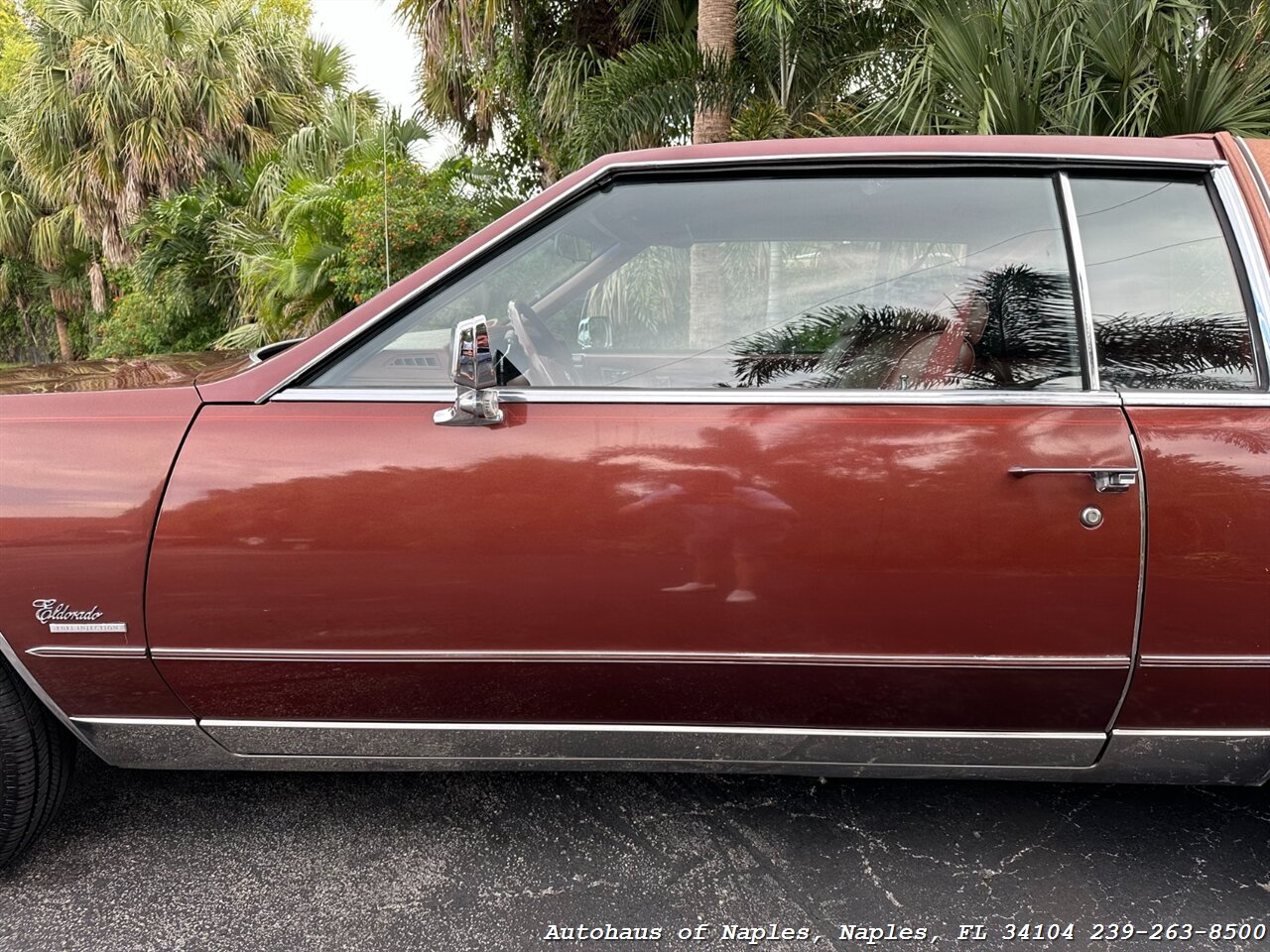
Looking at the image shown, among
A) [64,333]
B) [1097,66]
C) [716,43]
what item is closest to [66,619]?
[1097,66]

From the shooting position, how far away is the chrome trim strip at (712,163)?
6.00ft

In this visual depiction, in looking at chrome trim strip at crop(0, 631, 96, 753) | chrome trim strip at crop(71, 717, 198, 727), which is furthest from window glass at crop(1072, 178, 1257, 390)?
chrome trim strip at crop(0, 631, 96, 753)

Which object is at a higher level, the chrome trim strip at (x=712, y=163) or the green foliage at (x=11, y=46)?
the green foliage at (x=11, y=46)

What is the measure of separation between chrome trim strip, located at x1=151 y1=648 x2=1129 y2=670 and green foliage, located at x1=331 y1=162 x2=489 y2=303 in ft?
21.5

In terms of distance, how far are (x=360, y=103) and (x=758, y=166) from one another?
1421 cm

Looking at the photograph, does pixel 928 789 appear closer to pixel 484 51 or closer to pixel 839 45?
pixel 839 45

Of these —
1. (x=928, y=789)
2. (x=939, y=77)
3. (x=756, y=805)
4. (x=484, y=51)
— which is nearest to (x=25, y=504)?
(x=756, y=805)

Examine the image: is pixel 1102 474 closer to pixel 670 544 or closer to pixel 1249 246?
pixel 1249 246

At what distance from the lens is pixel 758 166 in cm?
191

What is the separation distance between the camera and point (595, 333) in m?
2.10

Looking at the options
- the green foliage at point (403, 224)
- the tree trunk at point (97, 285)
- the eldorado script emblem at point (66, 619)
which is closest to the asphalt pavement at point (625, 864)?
the eldorado script emblem at point (66, 619)

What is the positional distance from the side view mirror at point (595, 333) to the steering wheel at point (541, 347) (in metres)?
0.06

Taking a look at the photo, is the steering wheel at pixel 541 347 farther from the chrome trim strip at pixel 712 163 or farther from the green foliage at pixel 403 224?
the green foliage at pixel 403 224

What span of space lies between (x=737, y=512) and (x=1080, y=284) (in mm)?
873
